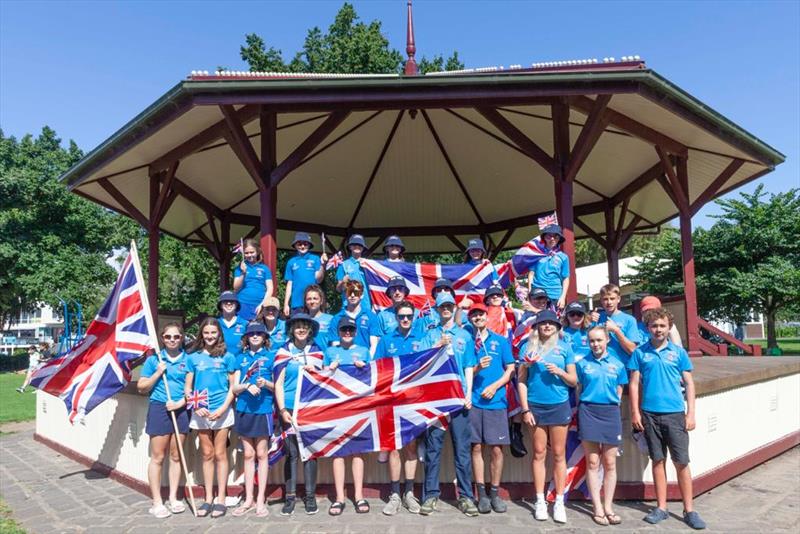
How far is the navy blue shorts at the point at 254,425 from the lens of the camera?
19.1 feet

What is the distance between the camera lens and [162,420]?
5.91 m

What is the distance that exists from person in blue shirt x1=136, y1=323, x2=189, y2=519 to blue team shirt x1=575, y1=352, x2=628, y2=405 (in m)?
4.19

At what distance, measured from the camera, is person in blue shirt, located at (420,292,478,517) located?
572cm

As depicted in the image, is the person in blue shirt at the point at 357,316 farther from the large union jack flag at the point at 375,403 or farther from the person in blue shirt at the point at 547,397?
the person in blue shirt at the point at 547,397

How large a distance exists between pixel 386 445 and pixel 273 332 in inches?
72.2

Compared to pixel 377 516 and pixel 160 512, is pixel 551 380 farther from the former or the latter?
pixel 160 512

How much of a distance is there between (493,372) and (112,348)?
4.46 m

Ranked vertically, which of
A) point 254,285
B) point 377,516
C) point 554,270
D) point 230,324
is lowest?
point 377,516

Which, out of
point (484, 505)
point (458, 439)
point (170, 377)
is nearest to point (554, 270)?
point (458, 439)

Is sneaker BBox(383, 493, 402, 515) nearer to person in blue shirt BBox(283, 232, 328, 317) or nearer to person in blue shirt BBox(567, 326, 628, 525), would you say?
person in blue shirt BBox(567, 326, 628, 525)

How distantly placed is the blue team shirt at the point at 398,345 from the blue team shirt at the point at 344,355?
225 millimetres

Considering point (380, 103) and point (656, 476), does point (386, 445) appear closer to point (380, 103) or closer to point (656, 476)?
point (656, 476)

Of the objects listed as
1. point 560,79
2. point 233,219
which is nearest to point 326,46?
point 233,219

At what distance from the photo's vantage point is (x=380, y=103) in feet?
24.1
